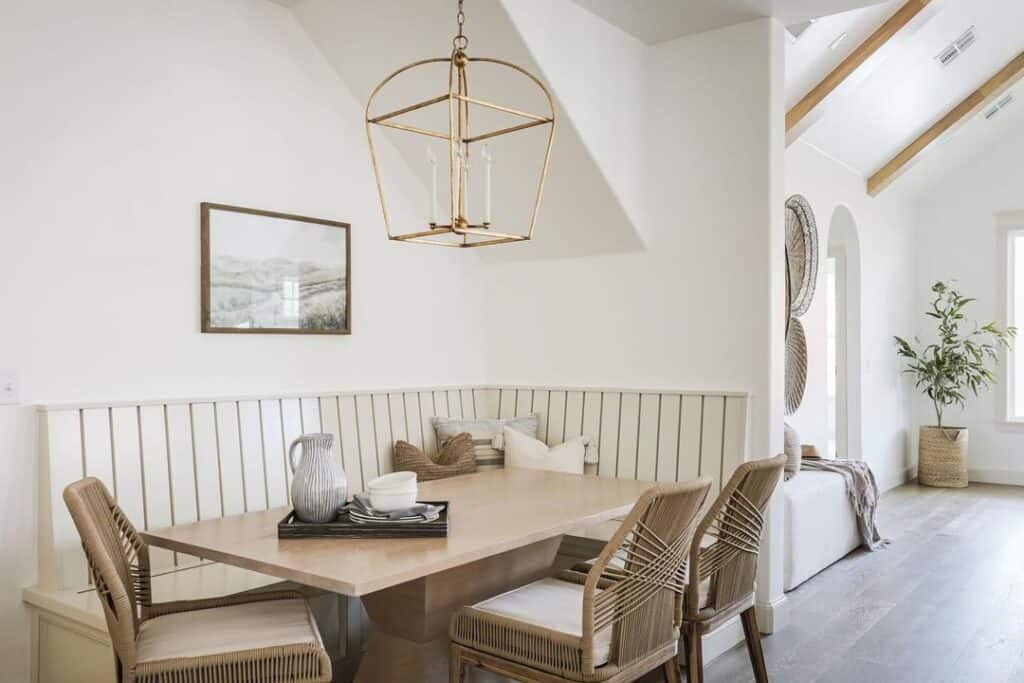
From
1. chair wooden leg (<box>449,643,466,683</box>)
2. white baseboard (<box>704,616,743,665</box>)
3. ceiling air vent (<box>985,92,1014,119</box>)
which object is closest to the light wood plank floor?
white baseboard (<box>704,616,743,665</box>)

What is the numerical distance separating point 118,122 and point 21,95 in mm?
327

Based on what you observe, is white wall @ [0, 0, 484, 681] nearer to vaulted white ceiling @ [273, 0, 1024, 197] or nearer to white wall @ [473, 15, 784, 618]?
vaulted white ceiling @ [273, 0, 1024, 197]

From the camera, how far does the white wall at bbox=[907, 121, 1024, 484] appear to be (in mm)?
7516

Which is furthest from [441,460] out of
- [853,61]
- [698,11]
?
[853,61]

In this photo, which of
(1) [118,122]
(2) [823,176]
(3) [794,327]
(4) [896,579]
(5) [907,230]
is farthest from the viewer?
(5) [907,230]

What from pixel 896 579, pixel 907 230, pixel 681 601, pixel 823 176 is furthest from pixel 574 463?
pixel 907 230

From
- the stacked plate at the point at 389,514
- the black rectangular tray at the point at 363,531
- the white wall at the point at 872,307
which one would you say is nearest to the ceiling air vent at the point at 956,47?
the white wall at the point at 872,307

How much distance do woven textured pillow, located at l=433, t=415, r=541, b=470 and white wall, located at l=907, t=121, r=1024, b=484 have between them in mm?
5385

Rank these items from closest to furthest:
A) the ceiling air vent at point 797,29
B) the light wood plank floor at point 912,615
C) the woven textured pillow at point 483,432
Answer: the light wood plank floor at point 912,615
the woven textured pillow at point 483,432
the ceiling air vent at point 797,29

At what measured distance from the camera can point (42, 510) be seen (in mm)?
2744

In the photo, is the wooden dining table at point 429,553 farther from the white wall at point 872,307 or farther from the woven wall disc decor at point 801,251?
the white wall at point 872,307

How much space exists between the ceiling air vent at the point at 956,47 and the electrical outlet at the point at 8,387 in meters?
5.70

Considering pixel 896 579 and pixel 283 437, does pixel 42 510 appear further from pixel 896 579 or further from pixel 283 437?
pixel 896 579

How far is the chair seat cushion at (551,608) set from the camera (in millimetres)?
2117
